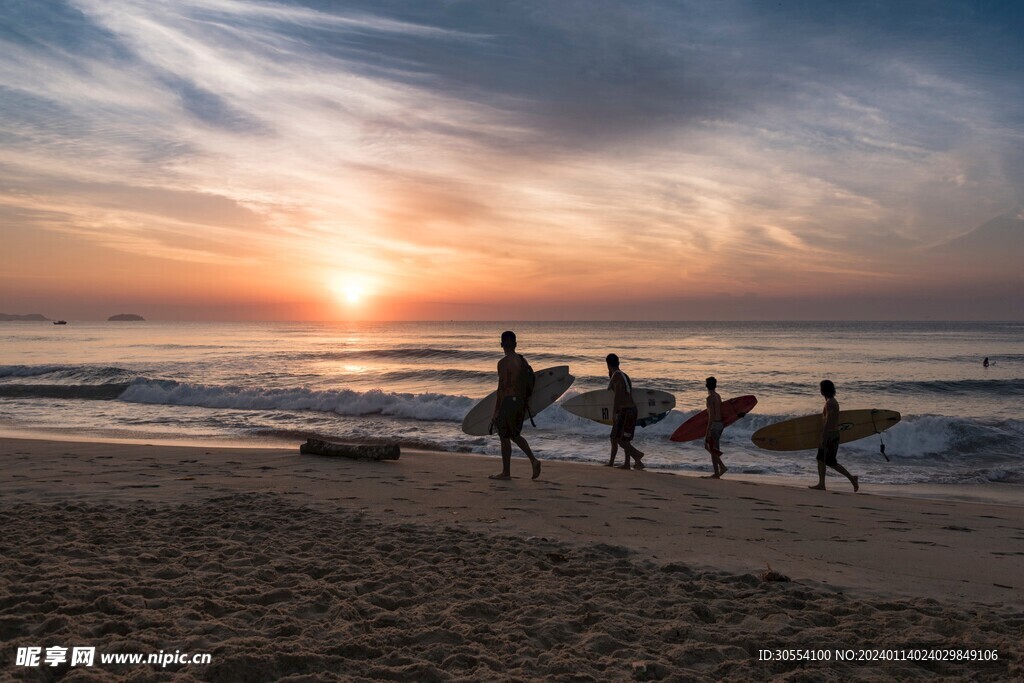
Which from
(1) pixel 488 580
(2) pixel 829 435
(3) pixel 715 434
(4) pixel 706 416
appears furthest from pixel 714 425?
(1) pixel 488 580

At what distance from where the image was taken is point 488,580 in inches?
165

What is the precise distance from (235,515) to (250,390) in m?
16.7

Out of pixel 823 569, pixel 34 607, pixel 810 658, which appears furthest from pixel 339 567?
pixel 823 569

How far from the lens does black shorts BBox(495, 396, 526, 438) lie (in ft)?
26.4

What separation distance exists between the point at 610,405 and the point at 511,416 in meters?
4.52

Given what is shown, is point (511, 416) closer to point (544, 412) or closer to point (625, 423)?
point (625, 423)

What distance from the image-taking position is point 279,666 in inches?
117

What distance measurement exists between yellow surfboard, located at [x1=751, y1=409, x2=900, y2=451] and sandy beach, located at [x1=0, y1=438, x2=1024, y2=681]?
316 cm

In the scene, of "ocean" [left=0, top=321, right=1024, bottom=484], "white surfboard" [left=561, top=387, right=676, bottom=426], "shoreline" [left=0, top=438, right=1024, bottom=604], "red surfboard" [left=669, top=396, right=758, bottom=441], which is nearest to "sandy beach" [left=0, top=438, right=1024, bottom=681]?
"shoreline" [left=0, top=438, right=1024, bottom=604]

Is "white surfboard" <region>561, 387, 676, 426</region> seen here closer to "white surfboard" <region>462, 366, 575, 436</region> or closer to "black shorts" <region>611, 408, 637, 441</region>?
"white surfboard" <region>462, 366, 575, 436</region>

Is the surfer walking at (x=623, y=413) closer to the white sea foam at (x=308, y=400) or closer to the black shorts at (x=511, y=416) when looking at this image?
the black shorts at (x=511, y=416)

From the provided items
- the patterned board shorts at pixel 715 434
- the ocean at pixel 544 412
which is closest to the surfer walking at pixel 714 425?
the patterned board shorts at pixel 715 434

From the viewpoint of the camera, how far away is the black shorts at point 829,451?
866 cm

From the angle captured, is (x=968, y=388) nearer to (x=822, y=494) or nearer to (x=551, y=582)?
(x=822, y=494)
